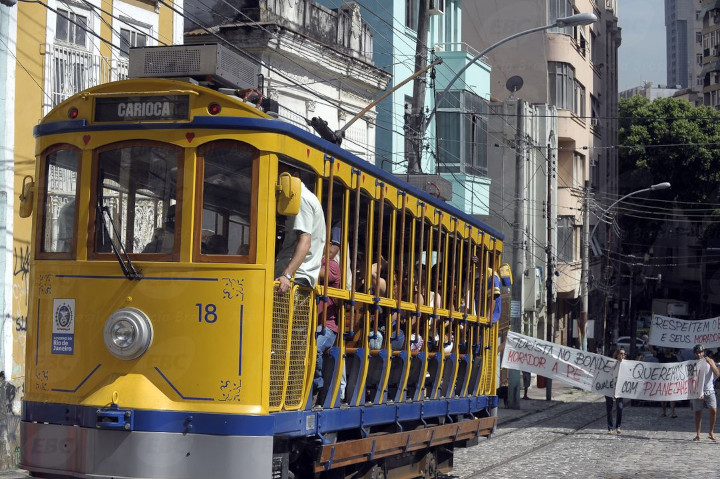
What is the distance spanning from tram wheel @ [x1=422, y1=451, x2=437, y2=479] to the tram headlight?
19.2 feet

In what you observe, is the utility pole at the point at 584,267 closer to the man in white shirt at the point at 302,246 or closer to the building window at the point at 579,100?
the building window at the point at 579,100

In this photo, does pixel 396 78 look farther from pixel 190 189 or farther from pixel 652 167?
pixel 652 167

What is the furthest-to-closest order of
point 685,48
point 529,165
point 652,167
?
point 685,48, point 652,167, point 529,165

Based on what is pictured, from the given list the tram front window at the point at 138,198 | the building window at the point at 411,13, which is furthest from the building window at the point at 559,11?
the tram front window at the point at 138,198

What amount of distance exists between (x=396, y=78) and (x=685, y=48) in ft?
556

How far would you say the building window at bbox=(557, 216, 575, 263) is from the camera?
152 feet

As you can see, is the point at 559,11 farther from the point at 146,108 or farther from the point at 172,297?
the point at 172,297

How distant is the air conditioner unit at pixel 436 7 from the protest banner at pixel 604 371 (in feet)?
37.0

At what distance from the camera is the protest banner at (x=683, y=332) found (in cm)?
2889

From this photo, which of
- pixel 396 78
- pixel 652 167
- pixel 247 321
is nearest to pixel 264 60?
pixel 396 78

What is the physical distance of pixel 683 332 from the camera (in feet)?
96.8

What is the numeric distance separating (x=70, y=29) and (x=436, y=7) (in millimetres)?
17352

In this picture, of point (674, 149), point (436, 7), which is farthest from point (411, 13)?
point (674, 149)

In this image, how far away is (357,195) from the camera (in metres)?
9.94
